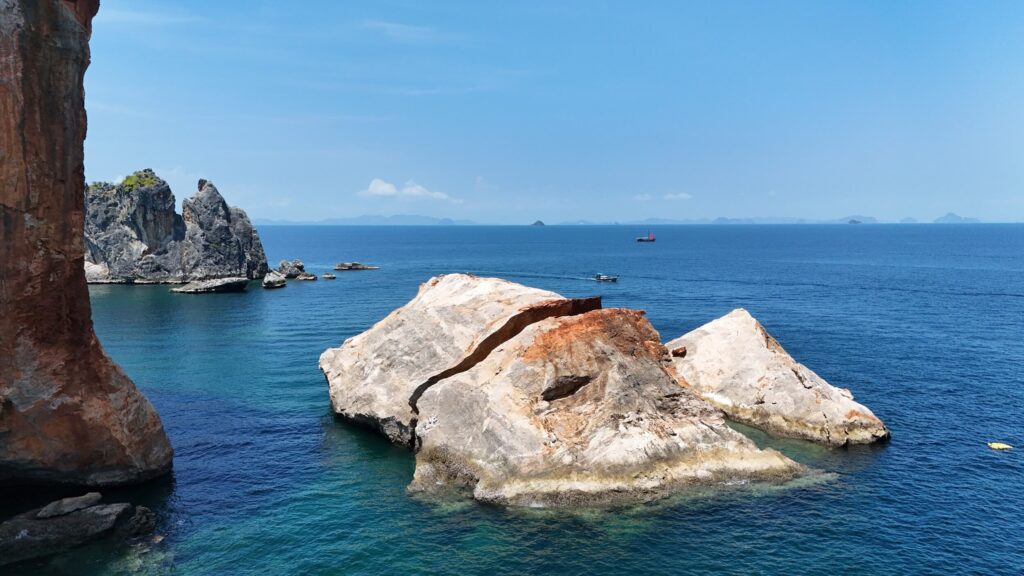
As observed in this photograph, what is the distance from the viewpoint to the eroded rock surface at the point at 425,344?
43438mm

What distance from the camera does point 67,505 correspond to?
31656mm

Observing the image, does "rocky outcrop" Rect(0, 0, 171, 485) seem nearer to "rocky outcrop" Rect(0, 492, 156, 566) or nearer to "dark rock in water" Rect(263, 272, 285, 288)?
"rocky outcrop" Rect(0, 492, 156, 566)

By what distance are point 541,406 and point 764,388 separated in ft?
64.8

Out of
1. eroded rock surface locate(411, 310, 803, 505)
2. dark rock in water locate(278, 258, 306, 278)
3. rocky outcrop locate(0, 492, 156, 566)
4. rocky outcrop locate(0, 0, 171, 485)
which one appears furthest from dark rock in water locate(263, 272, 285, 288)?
rocky outcrop locate(0, 492, 156, 566)

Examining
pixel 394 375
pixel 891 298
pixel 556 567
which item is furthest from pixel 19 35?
pixel 891 298

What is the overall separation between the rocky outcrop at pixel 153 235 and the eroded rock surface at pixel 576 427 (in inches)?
4473

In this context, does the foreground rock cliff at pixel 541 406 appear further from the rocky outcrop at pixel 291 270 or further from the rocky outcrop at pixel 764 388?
the rocky outcrop at pixel 291 270

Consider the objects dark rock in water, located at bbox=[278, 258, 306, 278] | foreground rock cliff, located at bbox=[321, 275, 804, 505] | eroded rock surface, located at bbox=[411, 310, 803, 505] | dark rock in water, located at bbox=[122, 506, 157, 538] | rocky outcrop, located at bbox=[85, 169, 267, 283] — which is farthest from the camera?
dark rock in water, located at bbox=[278, 258, 306, 278]

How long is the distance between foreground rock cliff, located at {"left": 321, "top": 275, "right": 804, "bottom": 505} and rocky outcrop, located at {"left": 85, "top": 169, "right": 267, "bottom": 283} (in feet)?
346

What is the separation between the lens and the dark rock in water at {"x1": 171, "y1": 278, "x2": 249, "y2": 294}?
4818 inches

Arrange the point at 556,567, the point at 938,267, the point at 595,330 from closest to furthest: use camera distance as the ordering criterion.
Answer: the point at 556,567 → the point at 595,330 → the point at 938,267

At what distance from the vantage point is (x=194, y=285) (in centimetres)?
12425

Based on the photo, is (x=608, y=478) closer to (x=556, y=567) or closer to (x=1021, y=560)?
(x=556, y=567)

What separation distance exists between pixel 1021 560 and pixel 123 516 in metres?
42.9
